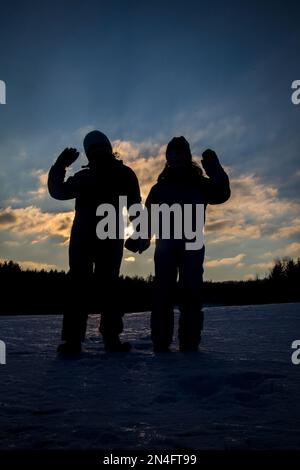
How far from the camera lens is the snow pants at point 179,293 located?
4008mm

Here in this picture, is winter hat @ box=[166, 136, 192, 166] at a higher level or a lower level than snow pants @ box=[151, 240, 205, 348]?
higher

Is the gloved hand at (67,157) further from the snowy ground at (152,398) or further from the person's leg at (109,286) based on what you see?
the snowy ground at (152,398)

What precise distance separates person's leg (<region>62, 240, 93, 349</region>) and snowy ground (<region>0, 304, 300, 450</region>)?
261 millimetres

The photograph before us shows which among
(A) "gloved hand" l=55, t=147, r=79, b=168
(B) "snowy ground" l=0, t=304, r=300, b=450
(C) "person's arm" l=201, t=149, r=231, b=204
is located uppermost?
(A) "gloved hand" l=55, t=147, r=79, b=168

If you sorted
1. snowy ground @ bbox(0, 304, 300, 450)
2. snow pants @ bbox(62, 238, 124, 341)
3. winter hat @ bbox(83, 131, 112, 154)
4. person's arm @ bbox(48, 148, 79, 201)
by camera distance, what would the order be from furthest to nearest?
winter hat @ bbox(83, 131, 112, 154) < person's arm @ bbox(48, 148, 79, 201) < snow pants @ bbox(62, 238, 124, 341) < snowy ground @ bbox(0, 304, 300, 450)

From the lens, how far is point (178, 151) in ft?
13.6

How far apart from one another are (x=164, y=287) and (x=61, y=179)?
1.44m

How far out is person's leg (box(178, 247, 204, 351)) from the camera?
4.01m

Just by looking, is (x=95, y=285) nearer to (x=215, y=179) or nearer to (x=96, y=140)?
(x=96, y=140)

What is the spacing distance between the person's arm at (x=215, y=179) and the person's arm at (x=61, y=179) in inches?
50.6

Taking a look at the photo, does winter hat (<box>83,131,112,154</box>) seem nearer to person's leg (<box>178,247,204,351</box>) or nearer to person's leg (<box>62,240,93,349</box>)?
person's leg (<box>62,240,93,349</box>)

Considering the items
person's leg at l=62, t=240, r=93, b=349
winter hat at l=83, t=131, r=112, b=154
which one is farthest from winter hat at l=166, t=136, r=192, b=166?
person's leg at l=62, t=240, r=93, b=349

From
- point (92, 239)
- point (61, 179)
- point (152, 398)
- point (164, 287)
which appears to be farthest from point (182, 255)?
point (152, 398)
